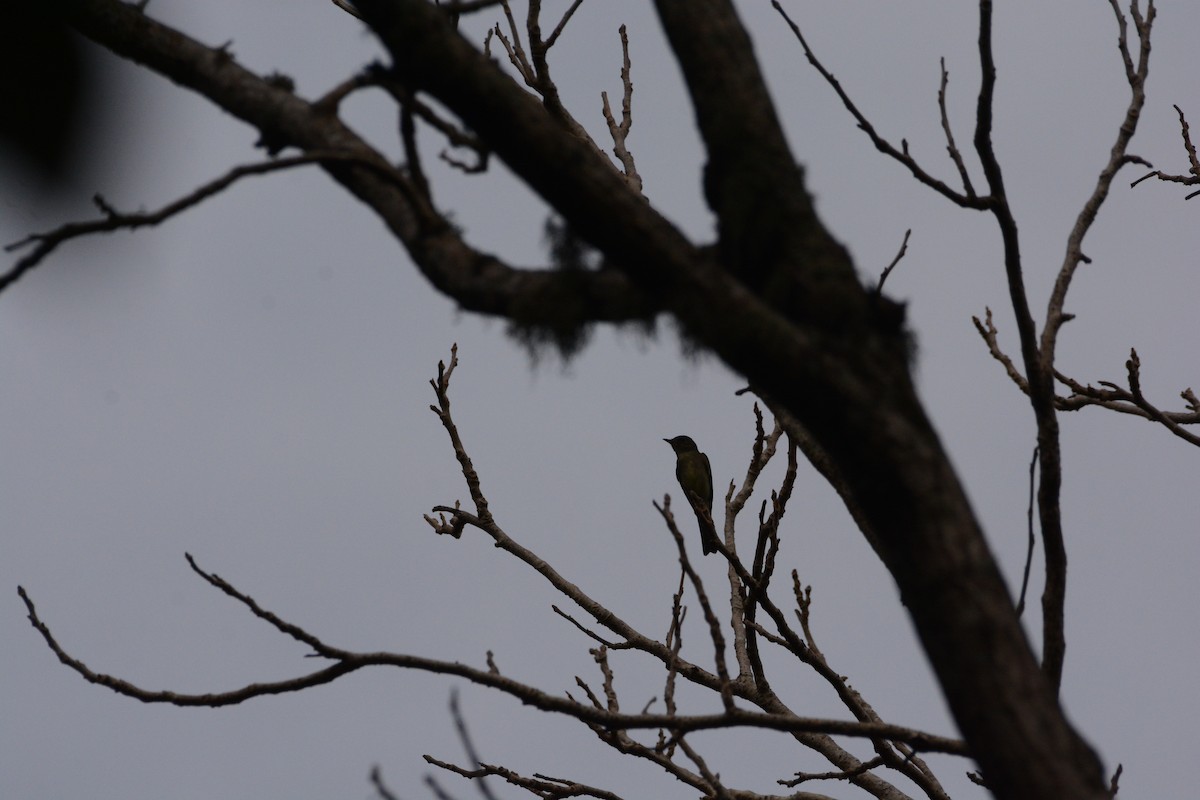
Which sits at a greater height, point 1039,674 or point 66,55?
point 66,55

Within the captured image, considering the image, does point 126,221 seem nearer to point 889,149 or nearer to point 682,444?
point 889,149

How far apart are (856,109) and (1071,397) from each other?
2.37m

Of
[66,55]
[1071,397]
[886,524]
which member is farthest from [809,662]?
[66,55]

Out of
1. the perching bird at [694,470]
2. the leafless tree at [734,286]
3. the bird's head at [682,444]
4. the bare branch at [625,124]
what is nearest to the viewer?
the leafless tree at [734,286]

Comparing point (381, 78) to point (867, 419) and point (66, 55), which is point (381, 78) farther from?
point (867, 419)

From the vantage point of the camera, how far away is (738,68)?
7.13 ft

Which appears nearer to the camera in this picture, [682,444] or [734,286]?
[734,286]

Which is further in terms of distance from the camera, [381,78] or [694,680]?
[694,680]

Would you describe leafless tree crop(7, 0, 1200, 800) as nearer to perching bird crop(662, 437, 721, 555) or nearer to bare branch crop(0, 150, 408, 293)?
bare branch crop(0, 150, 408, 293)

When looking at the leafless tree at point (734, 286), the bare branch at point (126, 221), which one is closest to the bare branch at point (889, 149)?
the leafless tree at point (734, 286)

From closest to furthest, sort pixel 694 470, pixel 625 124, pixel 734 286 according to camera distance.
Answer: pixel 734 286
pixel 625 124
pixel 694 470

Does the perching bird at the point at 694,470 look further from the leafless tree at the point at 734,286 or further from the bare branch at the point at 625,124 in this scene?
the leafless tree at the point at 734,286

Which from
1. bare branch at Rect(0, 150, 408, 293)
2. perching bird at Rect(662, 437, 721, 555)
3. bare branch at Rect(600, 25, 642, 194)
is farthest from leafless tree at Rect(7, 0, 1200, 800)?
perching bird at Rect(662, 437, 721, 555)

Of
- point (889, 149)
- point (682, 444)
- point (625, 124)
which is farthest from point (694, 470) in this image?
point (889, 149)
